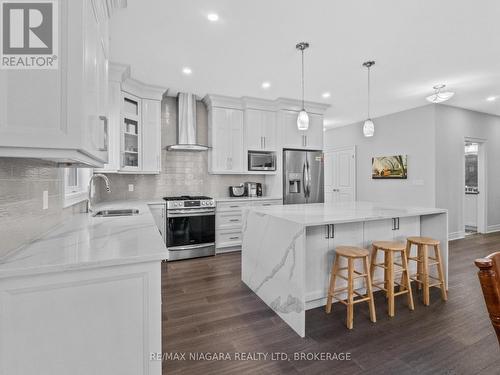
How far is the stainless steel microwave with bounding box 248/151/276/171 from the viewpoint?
15.3ft

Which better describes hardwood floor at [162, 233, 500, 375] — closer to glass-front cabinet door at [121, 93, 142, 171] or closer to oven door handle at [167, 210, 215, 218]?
oven door handle at [167, 210, 215, 218]

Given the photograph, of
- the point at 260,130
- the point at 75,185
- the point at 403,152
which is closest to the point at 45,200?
the point at 75,185

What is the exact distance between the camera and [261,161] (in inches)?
186

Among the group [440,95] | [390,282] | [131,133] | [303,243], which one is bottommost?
[390,282]

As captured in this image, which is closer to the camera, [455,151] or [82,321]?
[82,321]

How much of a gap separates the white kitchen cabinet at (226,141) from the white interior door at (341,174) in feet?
10.5

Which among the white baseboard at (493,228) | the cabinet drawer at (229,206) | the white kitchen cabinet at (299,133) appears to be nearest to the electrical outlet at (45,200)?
the cabinet drawer at (229,206)

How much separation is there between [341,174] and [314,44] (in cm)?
450

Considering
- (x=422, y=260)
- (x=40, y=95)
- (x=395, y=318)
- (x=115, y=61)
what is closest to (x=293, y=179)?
(x=422, y=260)

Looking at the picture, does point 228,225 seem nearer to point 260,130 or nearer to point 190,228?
point 190,228

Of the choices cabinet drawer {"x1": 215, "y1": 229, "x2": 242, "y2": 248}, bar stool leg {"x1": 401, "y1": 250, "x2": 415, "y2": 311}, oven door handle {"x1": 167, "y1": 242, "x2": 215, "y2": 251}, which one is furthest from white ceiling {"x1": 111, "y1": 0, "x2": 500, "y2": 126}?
oven door handle {"x1": 167, "y1": 242, "x2": 215, "y2": 251}

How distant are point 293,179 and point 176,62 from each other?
2745 millimetres

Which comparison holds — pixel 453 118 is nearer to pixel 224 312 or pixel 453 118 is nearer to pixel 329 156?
pixel 329 156

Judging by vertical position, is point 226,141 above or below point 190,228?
above
